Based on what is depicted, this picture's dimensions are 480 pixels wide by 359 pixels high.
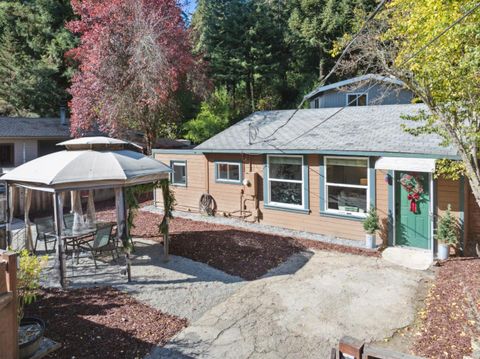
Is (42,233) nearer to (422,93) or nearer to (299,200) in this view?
(299,200)

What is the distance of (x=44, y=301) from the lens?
6.09 metres

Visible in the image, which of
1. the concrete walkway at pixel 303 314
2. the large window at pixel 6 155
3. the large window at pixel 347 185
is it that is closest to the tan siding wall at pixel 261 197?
the large window at pixel 347 185

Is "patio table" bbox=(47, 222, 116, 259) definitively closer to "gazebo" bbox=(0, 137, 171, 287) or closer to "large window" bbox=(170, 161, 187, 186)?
"gazebo" bbox=(0, 137, 171, 287)

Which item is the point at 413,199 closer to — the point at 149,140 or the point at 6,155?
the point at 149,140

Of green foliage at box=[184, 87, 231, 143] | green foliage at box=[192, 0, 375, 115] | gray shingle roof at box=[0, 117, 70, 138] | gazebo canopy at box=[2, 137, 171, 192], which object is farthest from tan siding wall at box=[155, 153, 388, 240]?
green foliage at box=[192, 0, 375, 115]

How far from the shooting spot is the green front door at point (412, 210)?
870 centimetres

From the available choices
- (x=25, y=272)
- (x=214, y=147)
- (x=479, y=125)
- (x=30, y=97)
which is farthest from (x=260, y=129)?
(x=30, y=97)

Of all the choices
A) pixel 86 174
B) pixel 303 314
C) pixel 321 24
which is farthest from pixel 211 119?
pixel 303 314

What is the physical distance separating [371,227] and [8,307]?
26.7 feet

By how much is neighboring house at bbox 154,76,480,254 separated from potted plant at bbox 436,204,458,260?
0.30 meters

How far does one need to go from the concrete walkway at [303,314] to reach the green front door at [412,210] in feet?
5.29

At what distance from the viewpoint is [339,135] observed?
1086cm

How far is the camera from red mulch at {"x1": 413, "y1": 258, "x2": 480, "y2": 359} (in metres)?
4.44

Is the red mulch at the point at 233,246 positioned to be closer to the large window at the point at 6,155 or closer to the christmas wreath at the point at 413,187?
the christmas wreath at the point at 413,187
